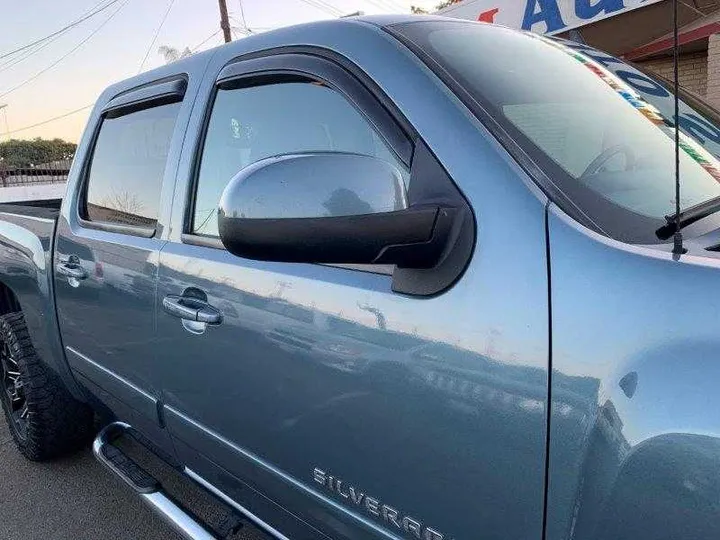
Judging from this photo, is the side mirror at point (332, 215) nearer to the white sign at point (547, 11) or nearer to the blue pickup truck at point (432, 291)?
the blue pickup truck at point (432, 291)

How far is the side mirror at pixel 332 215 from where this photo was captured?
1134mm

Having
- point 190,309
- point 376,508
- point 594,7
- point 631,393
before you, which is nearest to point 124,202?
point 190,309

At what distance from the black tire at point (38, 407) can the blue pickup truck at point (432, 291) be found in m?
1.23

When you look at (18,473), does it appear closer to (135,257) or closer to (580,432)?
(135,257)

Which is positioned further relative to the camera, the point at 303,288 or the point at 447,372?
the point at 303,288

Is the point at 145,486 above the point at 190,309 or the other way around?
the other way around

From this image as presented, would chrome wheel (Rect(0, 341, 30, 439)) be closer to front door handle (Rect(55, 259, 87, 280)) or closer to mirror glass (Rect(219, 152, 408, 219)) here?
front door handle (Rect(55, 259, 87, 280))

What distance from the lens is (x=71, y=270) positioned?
8.29ft

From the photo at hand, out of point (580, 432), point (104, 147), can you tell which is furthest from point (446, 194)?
point (104, 147)

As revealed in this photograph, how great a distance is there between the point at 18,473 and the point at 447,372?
10.1ft

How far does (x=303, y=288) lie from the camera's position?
1464 millimetres

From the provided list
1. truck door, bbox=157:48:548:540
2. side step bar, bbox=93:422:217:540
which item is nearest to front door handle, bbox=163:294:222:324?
truck door, bbox=157:48:548:540

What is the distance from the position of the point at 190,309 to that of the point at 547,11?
8720mm

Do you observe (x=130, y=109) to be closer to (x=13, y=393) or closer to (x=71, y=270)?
(x=71, y=270)
